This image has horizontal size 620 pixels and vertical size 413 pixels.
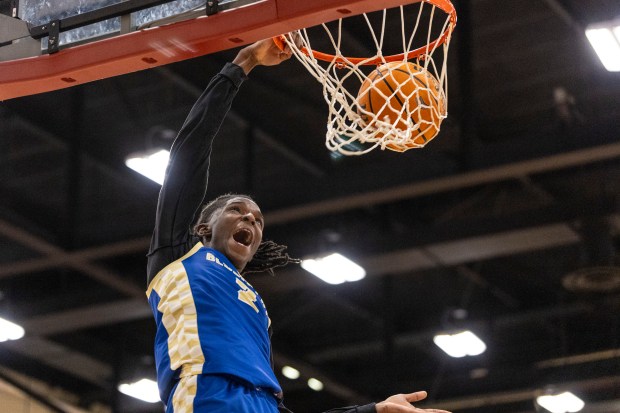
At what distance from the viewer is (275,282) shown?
41.2 feet

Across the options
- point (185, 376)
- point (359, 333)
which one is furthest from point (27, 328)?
point (185, 376)

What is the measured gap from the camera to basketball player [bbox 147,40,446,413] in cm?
369

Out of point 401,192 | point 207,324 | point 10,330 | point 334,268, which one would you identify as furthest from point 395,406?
point 10,330

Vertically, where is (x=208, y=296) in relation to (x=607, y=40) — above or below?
below

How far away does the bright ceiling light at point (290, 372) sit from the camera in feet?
49.7

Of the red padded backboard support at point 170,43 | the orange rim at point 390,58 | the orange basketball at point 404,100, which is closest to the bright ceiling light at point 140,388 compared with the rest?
the orange rim at point 390,58

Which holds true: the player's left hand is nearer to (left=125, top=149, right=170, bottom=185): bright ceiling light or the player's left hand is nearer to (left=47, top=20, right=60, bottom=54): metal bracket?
(left=47, top=20, right=60, bottom=54): metal bracket

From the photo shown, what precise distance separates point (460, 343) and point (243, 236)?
9.48 metres

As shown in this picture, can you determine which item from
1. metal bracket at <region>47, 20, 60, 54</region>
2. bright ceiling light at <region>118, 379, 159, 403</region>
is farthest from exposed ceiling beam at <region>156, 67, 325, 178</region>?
metal bracket at <region>47, 20, 60, 54</region>

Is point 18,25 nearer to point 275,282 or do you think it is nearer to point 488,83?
point 488,83

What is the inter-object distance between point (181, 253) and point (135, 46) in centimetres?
90

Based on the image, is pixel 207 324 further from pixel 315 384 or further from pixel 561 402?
pixel 315 384

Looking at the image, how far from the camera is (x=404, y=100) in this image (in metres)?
4.97

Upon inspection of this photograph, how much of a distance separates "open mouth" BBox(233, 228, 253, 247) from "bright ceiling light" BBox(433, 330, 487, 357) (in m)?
9.29
